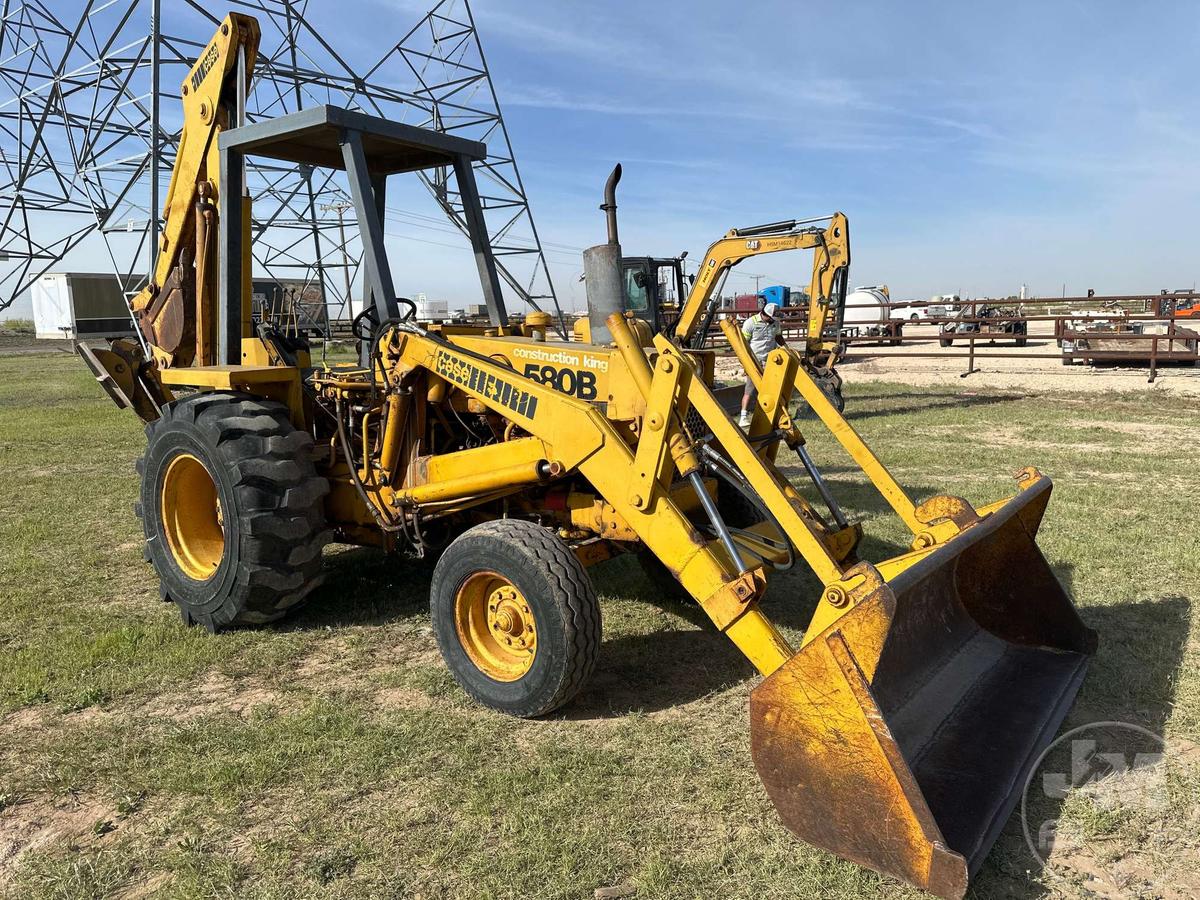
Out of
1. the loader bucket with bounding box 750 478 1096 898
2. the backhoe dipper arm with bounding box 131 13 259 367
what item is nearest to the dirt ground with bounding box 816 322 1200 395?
the loader bucket with bounding box 750 478 1096 898

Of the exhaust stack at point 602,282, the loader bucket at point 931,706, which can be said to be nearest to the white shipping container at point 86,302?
the exhaust stack at point 602,282

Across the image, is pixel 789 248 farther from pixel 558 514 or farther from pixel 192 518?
pixel 192 518

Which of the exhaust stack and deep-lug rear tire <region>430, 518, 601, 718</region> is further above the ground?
the exhaust stack

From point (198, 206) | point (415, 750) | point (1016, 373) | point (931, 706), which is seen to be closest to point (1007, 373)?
point (1016, 373)

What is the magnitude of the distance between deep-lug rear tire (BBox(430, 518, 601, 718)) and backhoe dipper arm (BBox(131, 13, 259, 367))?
261 cm

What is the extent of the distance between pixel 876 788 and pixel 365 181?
3747 mm

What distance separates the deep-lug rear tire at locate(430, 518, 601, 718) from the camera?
12.0ft

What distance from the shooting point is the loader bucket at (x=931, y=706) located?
2.65m

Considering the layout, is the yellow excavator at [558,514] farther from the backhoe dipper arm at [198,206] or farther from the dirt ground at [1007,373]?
the dirt ground at [1007,373]

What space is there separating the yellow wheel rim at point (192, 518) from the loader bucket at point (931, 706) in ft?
12.0

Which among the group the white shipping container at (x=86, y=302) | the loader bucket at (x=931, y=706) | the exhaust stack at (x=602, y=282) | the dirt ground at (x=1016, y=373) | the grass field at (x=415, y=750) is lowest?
the grass field at (x=415, y=750)

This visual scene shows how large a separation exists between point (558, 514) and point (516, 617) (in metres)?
0.84

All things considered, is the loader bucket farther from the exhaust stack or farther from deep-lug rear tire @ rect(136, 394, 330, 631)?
the exhaust stack

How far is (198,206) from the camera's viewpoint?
17.7ft
